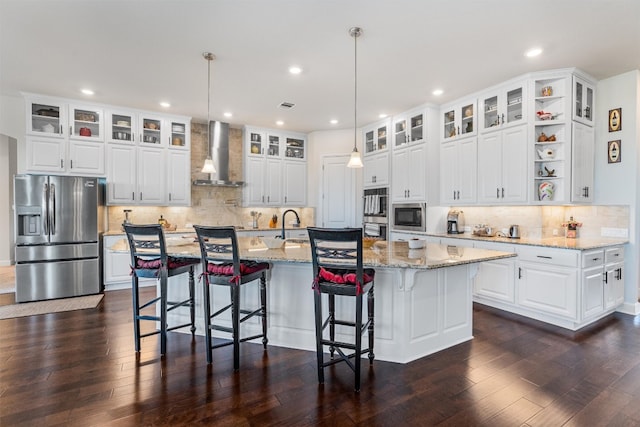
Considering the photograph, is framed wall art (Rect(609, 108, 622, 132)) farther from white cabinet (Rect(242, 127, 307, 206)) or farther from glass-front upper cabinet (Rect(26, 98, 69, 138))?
glass-front upper cabinet (Rect(26, 98, 69, 138))

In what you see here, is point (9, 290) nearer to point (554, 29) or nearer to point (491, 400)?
point (491, 400)

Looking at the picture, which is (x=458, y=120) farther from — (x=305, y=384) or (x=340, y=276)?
(x=305, y=384)

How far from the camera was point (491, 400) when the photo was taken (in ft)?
6.82

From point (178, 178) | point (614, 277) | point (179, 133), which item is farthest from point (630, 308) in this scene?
point (179, 133)

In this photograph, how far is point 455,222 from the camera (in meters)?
4.80

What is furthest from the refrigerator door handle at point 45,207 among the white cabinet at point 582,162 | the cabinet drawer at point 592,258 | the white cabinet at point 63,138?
the white cabinet at point 582,162

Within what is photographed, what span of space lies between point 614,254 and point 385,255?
304 cm

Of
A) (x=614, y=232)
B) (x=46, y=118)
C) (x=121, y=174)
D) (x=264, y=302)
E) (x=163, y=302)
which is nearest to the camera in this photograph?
(x=163, y=302)

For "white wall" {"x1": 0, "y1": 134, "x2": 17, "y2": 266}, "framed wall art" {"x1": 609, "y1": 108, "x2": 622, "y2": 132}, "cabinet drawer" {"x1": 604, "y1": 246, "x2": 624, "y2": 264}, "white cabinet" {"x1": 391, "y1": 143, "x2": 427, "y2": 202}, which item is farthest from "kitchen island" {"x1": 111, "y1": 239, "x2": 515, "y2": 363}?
"white wall" {"x1": 0, "y1": 134, "x2": 17, "y2": 266}

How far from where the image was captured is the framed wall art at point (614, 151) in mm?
3799

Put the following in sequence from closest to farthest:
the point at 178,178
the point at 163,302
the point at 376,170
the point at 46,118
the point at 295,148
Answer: the point at 163,302 < the point at 46,118 < the point at 178,178 < the point at 376,170 < the point at 295,148

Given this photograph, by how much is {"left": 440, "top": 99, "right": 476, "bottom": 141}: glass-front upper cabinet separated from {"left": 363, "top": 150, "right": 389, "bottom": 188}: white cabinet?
108cm

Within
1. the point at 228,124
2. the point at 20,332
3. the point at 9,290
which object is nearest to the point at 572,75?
the point at 228,124

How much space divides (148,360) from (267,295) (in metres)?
1.07
